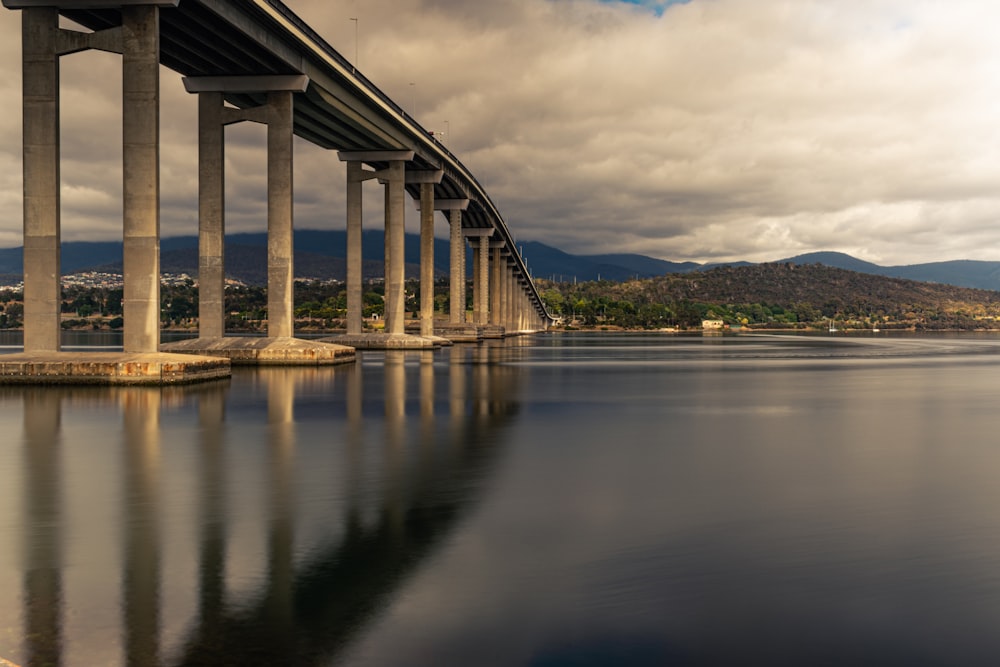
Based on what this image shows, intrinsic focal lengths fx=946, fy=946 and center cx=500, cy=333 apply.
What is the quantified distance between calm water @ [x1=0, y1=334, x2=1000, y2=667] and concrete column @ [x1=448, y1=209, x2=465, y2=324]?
3391 inches

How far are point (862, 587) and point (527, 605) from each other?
125 inches

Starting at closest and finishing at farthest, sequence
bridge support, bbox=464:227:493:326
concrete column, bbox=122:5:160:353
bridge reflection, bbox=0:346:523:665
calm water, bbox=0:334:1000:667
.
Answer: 1. calm water, bbox=0:334:1000:667
2. bridge reflection, bbox=0:346:523:665
3. concrete column, bbox=122:5:160:353
4. bridge support, bbox=464:227:493:326

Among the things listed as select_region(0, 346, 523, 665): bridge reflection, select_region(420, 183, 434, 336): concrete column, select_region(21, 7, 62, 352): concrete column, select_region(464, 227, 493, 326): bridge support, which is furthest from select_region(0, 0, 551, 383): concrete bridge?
select_region(464, 227, 493, 326): bridge support

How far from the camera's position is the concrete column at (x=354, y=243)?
78.6 metres

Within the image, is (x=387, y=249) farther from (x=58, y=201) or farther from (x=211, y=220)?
(x=58, y=201)

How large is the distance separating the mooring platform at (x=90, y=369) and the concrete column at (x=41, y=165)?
1789 mm

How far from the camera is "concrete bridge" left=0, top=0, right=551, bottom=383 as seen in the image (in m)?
35.9

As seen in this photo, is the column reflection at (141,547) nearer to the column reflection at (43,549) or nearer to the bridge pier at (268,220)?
the column reflection at (43,549)

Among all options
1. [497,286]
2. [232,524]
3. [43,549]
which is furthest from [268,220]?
[497,286]

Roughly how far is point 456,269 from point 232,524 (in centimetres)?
9887

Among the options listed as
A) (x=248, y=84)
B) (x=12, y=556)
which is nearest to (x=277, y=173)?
(x=248, y=84)

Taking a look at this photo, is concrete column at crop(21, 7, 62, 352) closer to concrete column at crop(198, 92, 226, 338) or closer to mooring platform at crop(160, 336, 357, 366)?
concrete column at crop(198, 92, 226, 338)

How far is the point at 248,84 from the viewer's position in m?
53.2

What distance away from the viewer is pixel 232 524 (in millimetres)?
11445
